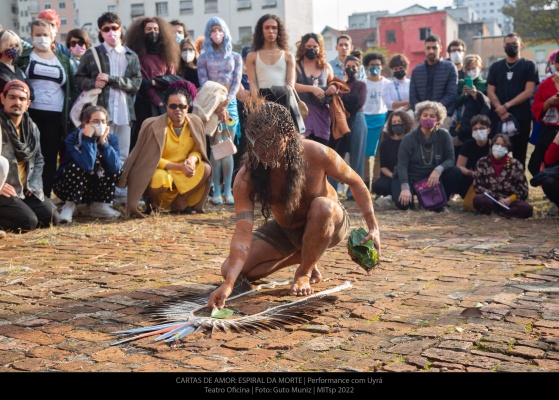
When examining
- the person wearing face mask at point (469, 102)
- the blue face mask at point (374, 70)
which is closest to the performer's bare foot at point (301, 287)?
the person wearing face mask at point (469, 102)

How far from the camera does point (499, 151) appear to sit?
922 cm

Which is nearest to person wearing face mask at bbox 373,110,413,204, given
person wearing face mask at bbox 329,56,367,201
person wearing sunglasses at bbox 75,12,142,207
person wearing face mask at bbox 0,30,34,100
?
person wearing face mask at bbox 329,56,367,201

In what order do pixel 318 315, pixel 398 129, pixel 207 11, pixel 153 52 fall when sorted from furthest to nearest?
pixel 207 11
pixel 398 129
pixel 153 52
pixel 318 315

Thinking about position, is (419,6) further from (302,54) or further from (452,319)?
(452,319)

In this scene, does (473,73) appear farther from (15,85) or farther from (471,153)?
(15,85)

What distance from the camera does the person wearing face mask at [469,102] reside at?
34.2 feet

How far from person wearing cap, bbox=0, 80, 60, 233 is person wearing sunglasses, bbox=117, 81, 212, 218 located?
1.07 metres

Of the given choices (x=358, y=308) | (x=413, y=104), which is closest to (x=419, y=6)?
(x=413, y=104)

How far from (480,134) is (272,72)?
9.05ft

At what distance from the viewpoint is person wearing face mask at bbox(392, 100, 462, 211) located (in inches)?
386

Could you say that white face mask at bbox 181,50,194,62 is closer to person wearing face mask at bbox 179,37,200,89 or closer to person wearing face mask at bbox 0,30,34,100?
person wearing face mask at bbox 179,37,200,89

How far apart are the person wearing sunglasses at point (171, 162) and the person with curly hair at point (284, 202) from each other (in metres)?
3.80

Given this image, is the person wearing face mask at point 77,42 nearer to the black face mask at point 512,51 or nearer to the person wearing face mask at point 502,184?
the person wearing face mask at point 502,184

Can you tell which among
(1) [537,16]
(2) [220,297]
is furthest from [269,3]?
(2) [220,297]
